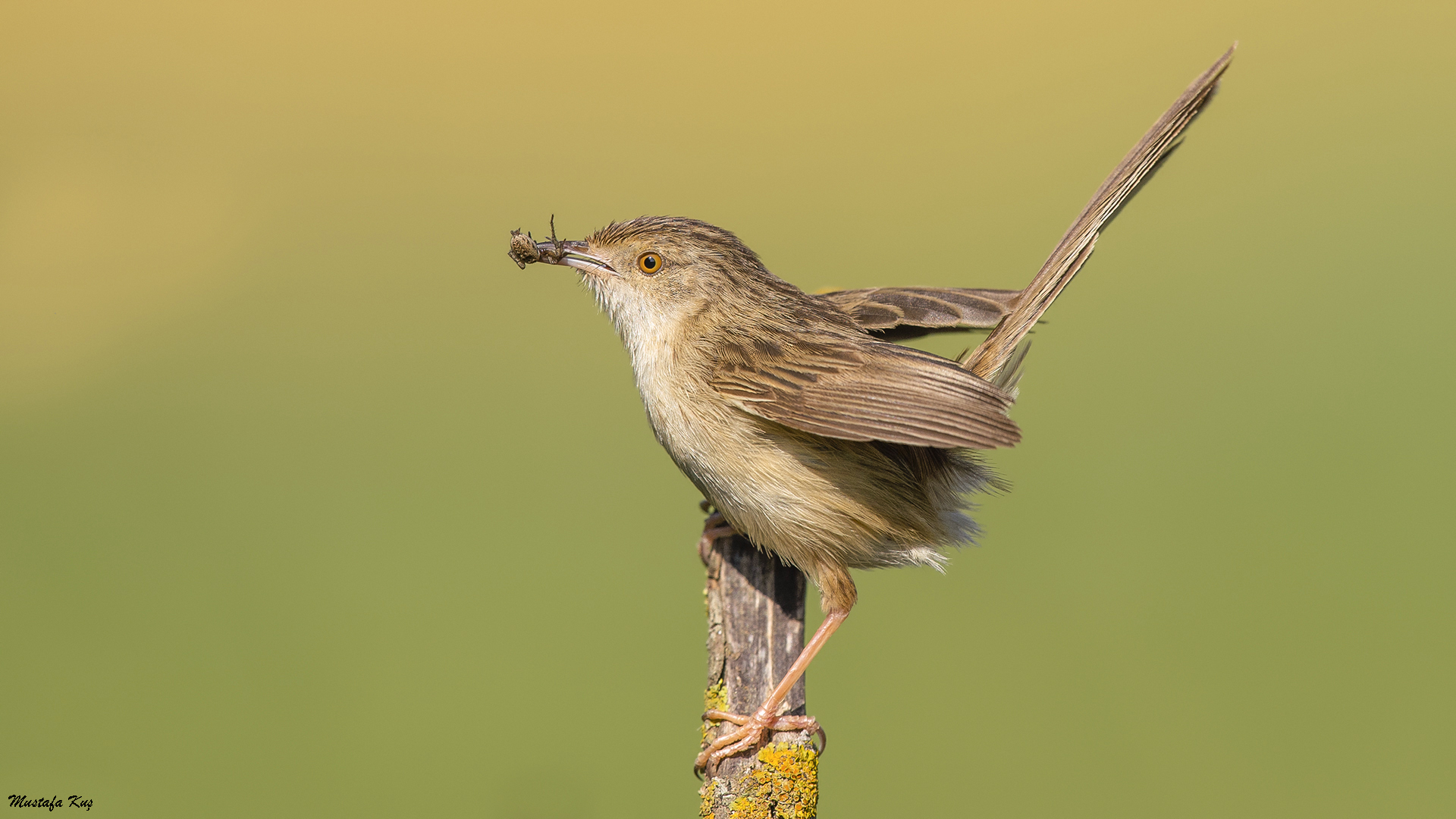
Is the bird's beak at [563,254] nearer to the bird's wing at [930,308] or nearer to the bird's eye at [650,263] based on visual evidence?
the bird's eye at [650,263]

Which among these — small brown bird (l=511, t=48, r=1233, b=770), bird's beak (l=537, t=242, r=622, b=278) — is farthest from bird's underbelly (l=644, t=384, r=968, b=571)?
bird's beak (l=537, t=242, r=622, b=278)

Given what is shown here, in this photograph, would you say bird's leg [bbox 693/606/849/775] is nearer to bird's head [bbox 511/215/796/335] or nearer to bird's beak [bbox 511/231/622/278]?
bird's head [bbox 511/215/796/335]

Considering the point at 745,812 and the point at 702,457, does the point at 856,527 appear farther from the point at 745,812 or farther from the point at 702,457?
the point at 745,812

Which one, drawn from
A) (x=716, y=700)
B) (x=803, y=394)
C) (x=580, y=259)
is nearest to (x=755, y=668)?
(x=716, y=700)

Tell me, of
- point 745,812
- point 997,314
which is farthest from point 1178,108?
point 745,812

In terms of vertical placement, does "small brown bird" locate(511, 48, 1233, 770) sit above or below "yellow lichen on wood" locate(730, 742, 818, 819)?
above

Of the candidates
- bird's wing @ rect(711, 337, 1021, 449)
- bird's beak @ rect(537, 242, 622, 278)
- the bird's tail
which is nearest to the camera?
Answer: bird's wing @ rect(711, 337, 1021, 449)

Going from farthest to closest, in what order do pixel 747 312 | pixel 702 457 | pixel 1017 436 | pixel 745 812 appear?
1. pixel 747 312
2. pixel 702 457
3. pixel 745 812
4. pixel 1017 436

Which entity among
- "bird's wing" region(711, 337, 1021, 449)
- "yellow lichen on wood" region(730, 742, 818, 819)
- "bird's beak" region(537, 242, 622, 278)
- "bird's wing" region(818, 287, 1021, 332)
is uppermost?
"bird's beak" region(537, 242, 622, 278)
